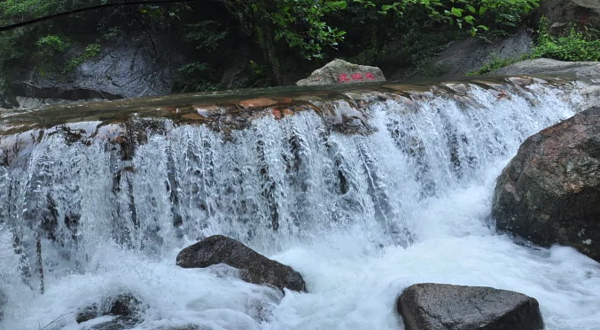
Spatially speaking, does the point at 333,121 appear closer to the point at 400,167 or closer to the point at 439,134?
the point at 400,167

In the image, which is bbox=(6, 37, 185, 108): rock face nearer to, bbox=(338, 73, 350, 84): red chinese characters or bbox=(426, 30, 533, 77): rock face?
bbox=(338, 73, 350, 84): red chinese characters

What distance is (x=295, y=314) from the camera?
11.1ft

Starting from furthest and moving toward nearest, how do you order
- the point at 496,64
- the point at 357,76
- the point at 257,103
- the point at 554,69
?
the point at 496,64
the point at 357,76
the point at 554,69
the point at 257,103

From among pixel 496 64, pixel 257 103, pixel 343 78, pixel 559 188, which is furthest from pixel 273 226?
pixel 496 64

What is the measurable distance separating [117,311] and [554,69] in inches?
319

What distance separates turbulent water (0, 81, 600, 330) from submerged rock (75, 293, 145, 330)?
0.24ft

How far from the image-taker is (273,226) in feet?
15.4

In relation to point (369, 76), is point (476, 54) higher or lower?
higher

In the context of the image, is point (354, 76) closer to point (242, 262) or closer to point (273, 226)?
point (273, 226)

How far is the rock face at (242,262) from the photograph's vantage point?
3.67m

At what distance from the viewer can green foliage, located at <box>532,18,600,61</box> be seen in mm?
9680

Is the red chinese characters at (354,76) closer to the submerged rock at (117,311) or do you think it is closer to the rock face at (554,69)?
the rock face at (554,69)

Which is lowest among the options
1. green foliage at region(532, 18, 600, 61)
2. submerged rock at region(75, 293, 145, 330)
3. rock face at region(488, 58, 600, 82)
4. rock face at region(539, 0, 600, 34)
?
submerged rock at region(75, 293, 145, 330)

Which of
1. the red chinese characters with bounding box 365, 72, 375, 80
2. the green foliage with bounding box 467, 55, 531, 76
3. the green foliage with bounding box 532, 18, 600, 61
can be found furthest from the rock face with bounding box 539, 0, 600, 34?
the red chinese characters with bounding box 365, 72, 375, 80
